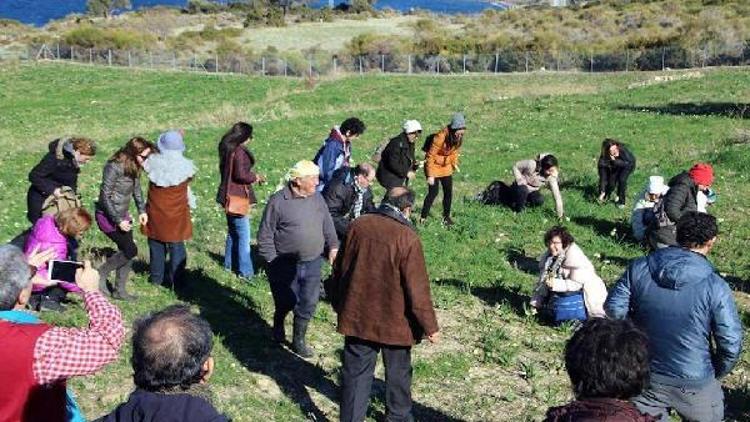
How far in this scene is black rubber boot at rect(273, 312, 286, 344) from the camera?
7.99 meters

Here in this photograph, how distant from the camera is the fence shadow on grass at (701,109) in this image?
24.0m

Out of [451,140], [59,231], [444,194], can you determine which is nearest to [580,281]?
[451,140]

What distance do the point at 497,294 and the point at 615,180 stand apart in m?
5.45

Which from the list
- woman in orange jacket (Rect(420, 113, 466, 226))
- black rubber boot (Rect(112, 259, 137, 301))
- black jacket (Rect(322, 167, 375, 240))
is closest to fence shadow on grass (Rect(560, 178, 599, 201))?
woman in orange jacket (Rect(420, 113, 466, 226))

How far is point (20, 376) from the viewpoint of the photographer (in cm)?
366

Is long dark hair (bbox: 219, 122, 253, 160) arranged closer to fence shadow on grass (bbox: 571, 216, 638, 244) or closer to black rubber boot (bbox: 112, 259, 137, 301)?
black rubber boot (bbox: 112, 259, 137, 301)

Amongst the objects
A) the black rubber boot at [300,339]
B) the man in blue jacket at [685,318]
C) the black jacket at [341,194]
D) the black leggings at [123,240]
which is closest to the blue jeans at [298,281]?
the black rubber boot at [300,339]

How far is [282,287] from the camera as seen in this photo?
770 centimetres

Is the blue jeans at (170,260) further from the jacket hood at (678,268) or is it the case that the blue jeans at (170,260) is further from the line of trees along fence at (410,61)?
the line of trees along fence at (410,61)

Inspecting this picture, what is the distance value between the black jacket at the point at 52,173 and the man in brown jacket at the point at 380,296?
448 centimetres

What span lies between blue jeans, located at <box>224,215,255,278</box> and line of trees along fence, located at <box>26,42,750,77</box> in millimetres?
36778

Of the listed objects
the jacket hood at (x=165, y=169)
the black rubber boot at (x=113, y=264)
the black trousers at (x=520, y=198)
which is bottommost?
the black rubber boot at (x=113, y=264)

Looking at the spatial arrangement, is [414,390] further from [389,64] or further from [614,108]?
[389,64]

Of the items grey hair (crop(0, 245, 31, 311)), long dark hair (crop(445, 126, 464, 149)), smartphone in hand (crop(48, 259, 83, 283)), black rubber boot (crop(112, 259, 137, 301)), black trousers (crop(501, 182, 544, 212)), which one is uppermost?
long dark hair (crop(445, 126, 464, 149))
